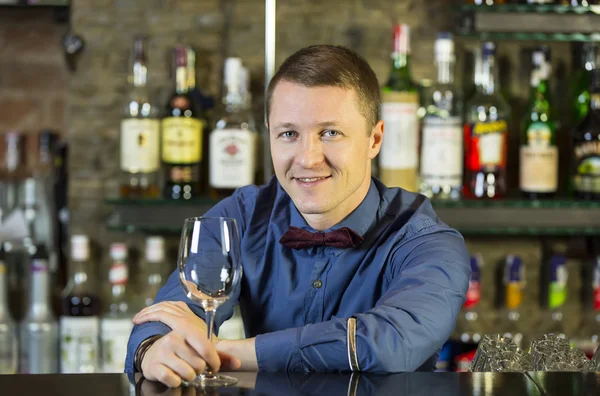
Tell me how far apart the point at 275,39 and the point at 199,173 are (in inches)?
15.7

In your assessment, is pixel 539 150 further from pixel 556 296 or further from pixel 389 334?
pixel 389 334

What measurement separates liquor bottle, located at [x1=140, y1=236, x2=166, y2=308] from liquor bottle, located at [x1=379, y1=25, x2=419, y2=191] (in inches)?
22.4

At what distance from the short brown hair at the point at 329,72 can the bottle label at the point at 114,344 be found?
889mm

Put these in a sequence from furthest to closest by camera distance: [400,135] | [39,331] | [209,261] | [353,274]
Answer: [39,331], [400,135], [353,274], [209,261]

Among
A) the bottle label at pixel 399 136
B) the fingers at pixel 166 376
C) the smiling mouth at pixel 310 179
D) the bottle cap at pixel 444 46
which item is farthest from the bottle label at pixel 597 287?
the fingers at pixel 166 376

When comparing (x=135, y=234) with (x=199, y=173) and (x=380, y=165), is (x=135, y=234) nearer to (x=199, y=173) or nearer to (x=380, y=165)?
(x=199, y=173)

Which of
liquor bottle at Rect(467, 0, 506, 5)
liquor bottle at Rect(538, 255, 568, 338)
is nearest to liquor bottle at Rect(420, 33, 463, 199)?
liquor bottle at Rect(467, 0, 506, 5)

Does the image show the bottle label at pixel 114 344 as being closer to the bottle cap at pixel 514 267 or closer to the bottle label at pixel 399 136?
the bottle label at pixel 399 136

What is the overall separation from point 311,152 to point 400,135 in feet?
2.43

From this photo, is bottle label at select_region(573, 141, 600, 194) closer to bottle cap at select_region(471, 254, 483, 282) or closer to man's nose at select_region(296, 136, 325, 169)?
bottle cap at select_region(471, 254, 483, 282)

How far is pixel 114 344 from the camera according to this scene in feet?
6.77

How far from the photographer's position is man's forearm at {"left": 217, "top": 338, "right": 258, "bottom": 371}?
3.54ft

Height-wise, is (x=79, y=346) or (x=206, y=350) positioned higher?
(x=206, y=350)

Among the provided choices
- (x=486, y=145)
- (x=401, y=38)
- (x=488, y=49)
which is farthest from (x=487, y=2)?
(x=486, y=145)
